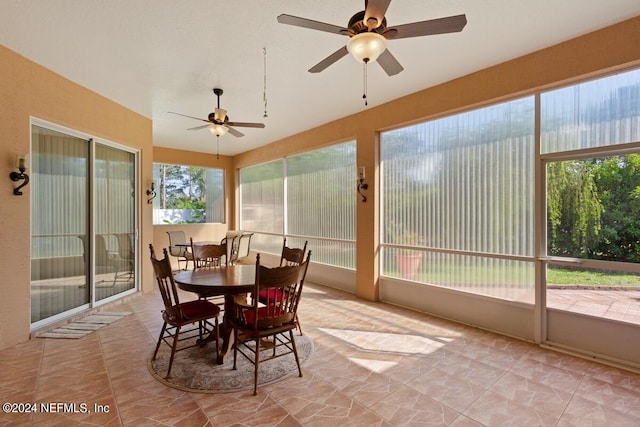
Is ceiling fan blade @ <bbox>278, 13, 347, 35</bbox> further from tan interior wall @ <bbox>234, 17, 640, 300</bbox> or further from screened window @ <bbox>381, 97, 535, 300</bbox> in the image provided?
screened window @ <bbox>381, 97, 535, 300</bbox>

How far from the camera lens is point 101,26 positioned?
8.86 ft

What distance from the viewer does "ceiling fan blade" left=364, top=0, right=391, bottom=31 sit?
6.06ft

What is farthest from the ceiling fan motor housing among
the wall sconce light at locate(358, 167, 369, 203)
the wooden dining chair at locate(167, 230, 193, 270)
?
the wooden dining chair at locate(167, 230, 193, 270)

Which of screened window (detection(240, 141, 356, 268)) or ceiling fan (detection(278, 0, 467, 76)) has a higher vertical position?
ceiling fan (detection(278, 0, 467, 76))

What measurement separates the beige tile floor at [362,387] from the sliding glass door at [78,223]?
77 cm

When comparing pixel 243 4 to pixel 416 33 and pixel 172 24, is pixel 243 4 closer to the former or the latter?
pixel 172 24

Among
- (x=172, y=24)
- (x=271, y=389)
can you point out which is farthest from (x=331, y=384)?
(x=172, y=24)

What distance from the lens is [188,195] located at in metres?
8.67

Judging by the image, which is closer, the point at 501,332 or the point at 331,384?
the point at 331,384

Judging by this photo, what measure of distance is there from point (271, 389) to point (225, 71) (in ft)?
10.5

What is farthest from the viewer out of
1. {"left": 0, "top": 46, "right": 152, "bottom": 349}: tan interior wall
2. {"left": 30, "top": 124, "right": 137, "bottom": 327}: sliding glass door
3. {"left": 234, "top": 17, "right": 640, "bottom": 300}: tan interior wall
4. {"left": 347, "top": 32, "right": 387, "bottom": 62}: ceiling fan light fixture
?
{"left": 30, "top": 124, "right": 137, "bottom": 327}: sliding glass door

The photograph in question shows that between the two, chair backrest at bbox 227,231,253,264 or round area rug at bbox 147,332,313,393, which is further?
chair backrest at bbox 227,231,253,264

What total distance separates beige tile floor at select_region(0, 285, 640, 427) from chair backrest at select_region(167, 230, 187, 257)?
3.18m

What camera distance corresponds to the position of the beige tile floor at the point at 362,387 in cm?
210
